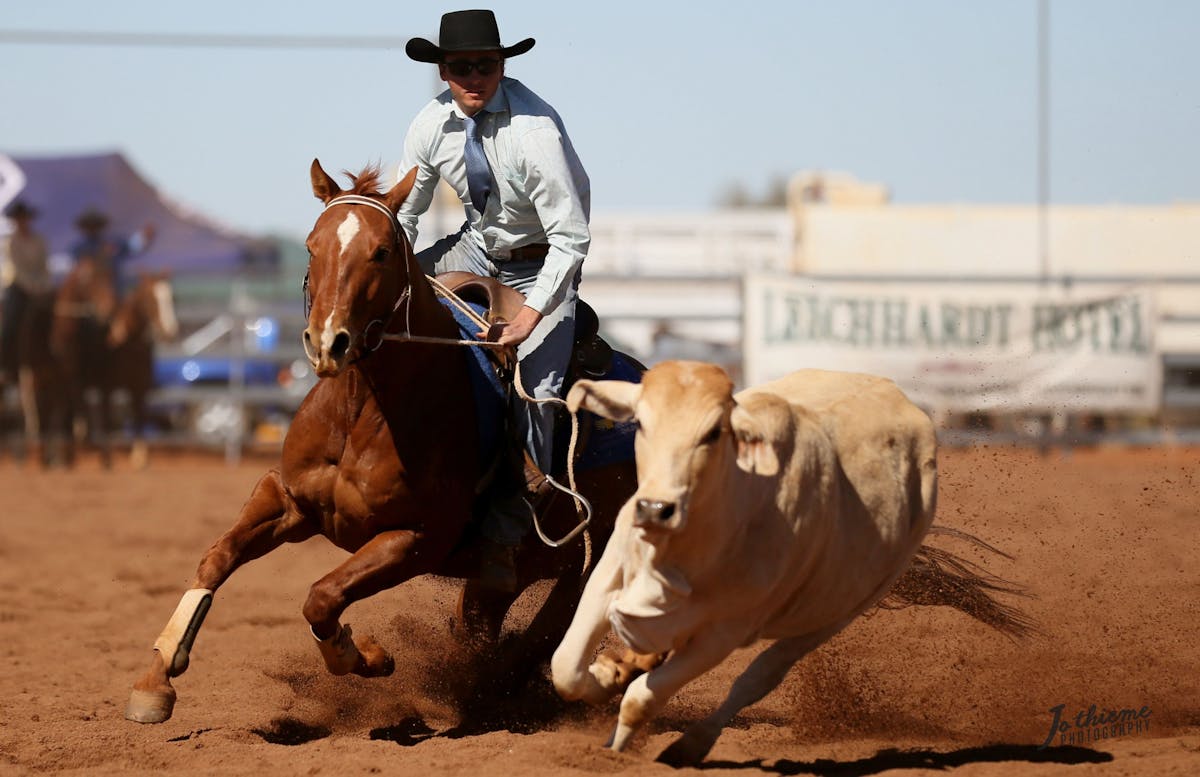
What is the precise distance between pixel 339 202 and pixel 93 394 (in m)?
12.9

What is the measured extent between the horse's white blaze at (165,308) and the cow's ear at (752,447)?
13858 mm

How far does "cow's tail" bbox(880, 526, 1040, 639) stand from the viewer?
5.35 meters

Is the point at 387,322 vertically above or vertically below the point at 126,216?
below

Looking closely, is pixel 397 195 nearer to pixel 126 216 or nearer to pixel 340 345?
pixel 340 345

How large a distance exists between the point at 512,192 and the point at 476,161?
Answer: 0.49 ft

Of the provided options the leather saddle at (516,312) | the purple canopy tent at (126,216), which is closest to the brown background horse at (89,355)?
the purple canopy tent at (126,216)

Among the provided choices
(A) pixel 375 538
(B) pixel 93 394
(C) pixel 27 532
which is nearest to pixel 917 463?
(A) pixel 375 538

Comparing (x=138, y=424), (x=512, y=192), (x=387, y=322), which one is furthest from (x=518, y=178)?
(x=138, y=424)

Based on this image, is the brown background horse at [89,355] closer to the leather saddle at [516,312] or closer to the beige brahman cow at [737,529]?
the leather saddle at [516,312]

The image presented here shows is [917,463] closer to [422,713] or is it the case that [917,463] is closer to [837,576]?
[837,576]

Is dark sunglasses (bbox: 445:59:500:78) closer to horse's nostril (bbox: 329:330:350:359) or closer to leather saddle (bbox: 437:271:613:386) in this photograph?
leather saddle (bbox: 437:271:613:386)

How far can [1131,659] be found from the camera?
5.49 meters

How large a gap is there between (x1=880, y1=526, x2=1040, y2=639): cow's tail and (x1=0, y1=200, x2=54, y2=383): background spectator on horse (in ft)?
42.3

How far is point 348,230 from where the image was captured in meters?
4.31
